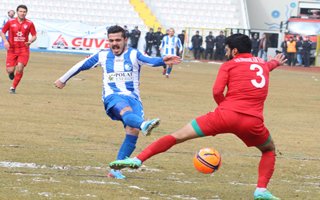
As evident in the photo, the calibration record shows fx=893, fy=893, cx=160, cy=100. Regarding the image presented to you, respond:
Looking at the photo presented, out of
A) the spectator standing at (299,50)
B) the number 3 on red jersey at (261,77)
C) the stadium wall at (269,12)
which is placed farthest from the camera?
the stadium wall at (269,12)

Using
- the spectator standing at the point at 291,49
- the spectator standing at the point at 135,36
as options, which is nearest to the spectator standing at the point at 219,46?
the spectator standing at the point at 291,49

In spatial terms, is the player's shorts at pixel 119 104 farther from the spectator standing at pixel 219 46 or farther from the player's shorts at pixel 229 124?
the spectator standing at pixel 219 46

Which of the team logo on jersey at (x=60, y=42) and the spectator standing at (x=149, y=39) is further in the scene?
the spectator standing at (x=149, y=39)

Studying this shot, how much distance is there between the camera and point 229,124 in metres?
8.97

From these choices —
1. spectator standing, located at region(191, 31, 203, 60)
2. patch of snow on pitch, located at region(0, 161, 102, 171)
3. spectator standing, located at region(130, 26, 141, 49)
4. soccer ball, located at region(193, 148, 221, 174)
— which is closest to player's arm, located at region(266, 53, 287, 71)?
soccer ball, located at region(193, 148, 221, 174)

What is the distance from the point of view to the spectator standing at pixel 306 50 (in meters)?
51.9

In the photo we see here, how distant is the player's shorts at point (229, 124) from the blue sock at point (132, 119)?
50.0 inches

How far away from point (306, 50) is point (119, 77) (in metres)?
42.8

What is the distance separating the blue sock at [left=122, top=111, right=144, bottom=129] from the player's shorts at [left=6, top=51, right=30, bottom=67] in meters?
11.8

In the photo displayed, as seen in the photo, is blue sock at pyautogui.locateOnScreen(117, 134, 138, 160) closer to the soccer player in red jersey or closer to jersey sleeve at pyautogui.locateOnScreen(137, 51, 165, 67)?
jersey sleeve at pyautogui.locateOnScreen(137, 51, 165, 67)

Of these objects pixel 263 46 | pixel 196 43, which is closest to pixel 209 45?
pixel 196 43

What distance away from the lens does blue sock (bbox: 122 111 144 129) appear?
10.3 meters

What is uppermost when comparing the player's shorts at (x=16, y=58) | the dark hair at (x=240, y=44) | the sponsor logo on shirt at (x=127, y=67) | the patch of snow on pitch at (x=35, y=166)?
the dark hair at (x=240, y=44)

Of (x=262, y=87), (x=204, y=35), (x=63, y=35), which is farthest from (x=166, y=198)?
(x=204, y=35)
